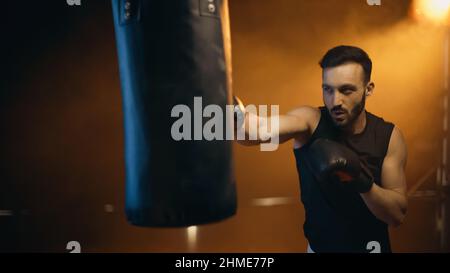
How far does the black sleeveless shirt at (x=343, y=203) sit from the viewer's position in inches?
73.1

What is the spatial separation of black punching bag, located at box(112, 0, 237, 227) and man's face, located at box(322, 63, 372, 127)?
0.83m

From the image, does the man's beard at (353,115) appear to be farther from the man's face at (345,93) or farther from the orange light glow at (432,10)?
the orange light glow at (432,10)

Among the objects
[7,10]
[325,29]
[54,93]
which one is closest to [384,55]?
[325,29]

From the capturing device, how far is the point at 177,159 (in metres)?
1.17

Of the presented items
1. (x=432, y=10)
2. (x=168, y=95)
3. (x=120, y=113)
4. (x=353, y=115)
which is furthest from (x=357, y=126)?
(x=120, y=113)

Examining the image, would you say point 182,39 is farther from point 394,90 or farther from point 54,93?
point 394,90

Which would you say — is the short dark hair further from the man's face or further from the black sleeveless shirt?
the black sleeveless shirt

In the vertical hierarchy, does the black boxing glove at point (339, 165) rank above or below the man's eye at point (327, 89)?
below

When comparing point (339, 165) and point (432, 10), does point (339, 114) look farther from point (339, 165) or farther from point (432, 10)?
point (432, 10)

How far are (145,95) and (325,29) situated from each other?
56.9 inches

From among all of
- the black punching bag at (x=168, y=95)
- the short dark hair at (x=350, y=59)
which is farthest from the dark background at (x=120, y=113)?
the black punching bag at (x=168, y=95)

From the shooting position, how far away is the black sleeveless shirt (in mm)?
1856

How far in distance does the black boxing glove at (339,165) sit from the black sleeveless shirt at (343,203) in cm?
15

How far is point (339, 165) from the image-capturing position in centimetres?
162
